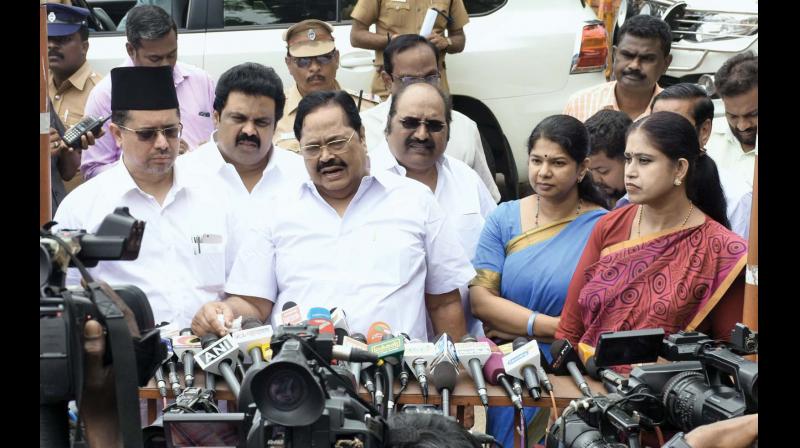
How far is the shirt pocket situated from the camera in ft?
15.5

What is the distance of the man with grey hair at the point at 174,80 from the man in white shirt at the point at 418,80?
2.95 feet

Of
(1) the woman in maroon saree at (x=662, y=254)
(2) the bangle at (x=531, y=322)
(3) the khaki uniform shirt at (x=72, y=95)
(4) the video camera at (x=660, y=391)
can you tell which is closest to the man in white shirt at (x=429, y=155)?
(2) the bangle at (x=531, y=322)

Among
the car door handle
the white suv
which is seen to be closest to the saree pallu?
the white suv

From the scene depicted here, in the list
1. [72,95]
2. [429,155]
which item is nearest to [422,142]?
[429,155]

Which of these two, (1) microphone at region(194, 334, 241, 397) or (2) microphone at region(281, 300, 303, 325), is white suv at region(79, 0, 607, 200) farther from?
(1) microphone at region(194, 334, 241, 397)

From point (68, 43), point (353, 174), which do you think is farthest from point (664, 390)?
point (68, 43)

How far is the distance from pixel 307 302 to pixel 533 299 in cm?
93

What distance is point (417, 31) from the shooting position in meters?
6.70

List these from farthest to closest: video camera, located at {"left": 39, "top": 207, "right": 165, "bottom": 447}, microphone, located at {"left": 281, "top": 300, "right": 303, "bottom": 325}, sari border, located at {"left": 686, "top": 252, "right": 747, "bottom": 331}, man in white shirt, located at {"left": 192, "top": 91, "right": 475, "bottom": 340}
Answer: man in white shirt, located at {"left": 192, "top": 91, "right": 475, "bottom": 340} < microphone, located at {"left": 281, "top": 300, "right": 303, "bottom": 325} < sari border, located at {"left": 686, "top": 252, "right": 747, "bottom": 331} < video camera, located at {"left": 39, "top": 207, "right": 165, "bottom": 447}

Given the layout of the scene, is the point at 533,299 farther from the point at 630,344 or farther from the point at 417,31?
the point at 417,31

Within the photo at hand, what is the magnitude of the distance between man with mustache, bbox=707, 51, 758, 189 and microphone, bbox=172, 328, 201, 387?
2.47 meters

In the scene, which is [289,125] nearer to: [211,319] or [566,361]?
[211,319]

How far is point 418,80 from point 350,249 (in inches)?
60.8

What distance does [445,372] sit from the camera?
3.76 m
